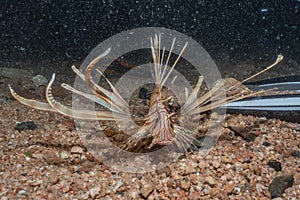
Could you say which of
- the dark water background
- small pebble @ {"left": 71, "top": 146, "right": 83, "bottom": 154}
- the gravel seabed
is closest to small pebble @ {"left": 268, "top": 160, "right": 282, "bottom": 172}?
the gravel seabed

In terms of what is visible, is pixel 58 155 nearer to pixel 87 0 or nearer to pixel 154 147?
pixel 154 147

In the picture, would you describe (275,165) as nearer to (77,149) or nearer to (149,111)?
(149,111)

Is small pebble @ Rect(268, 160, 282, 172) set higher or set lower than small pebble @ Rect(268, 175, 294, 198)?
higher

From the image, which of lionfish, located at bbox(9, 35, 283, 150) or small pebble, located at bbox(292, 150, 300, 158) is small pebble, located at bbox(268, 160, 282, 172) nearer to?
small pebble, located at bbox(292, 150, 300, 158)

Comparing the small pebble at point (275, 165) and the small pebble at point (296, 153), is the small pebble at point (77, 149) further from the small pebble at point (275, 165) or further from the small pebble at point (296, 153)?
the small pebble at point (296, 153)

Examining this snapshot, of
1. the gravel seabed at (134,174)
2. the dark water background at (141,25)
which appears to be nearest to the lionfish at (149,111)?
the gravel seabed at (134,174)

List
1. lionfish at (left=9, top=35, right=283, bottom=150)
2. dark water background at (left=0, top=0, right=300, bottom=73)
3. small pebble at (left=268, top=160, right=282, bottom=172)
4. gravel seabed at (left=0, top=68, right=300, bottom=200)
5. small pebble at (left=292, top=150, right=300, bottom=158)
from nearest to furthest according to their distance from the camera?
gravel seabed at (left=0, top=68, right=300, bottom=200)
lionfish at (left=9, top=35, right=283, bottom=150)
small pebble at (left=268, top=160, right=282, bottom=172)
small pebble at (left=292, top=150, right=300, bottom=158)
dark water background at (left=0, top=0, right=300, bottom=73)

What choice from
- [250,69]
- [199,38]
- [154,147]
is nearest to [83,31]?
[199,38]
